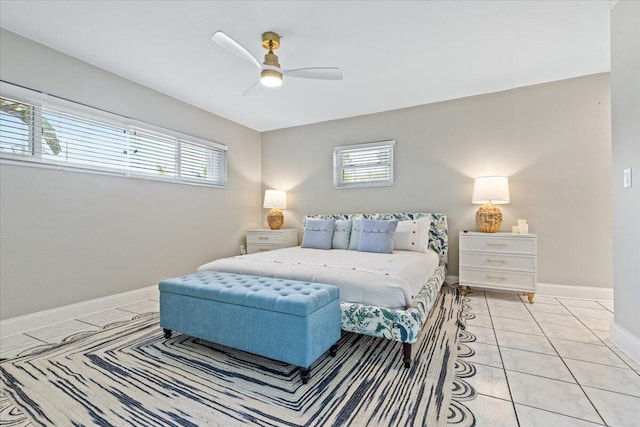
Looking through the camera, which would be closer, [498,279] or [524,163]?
[498,279]

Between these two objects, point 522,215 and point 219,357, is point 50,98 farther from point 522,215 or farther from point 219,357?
point 522,215

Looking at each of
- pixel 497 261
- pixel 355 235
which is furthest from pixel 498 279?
pixel 355 235

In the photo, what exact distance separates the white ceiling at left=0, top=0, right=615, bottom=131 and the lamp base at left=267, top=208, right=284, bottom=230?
1.97m

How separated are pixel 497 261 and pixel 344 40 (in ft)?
9.35

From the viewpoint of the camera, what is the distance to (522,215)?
346 cm

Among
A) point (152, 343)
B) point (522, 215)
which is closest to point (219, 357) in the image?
point (152, 343)

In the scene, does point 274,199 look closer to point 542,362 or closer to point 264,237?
point 264,237

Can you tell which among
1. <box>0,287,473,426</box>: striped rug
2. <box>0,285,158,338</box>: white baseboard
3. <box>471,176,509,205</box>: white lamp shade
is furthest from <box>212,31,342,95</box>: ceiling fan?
<box>0,285,158,338</box>: white baseboard

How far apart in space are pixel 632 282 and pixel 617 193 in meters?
0.65

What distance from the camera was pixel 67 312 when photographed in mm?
2717

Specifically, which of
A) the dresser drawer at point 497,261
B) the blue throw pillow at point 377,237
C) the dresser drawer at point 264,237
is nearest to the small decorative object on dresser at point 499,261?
the dresser drawer at point 497,261

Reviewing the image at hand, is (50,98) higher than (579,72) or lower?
lower

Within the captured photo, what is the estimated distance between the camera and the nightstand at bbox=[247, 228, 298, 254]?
4.47 meters

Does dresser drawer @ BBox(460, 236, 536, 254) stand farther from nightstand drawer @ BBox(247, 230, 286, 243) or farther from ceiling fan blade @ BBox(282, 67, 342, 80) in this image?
nightstand drawer @ BBox(247, 230, 286, 243)
